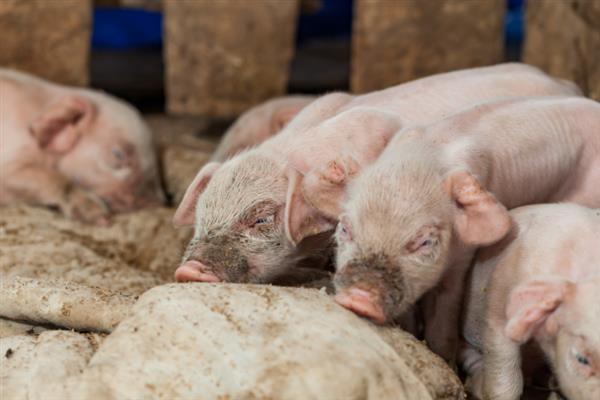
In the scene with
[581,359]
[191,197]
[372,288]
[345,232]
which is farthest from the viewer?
[191,197]

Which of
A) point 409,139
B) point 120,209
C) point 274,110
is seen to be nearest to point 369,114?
point 409,139

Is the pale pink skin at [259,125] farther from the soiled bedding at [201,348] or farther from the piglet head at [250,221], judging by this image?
the soiled bedding at [201,348]

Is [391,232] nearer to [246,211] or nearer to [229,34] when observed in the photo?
[246,211]

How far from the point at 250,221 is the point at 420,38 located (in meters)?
2.84

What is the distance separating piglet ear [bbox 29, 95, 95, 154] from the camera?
518cm

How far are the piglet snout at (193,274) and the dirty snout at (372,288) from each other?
470mm

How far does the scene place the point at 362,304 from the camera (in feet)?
8.75

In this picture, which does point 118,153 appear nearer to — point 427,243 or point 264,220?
point 264,220

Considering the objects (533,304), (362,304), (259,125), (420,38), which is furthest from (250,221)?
(420,38)

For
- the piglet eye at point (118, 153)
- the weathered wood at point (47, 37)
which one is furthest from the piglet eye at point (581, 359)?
the weathered wood at point (47, 37)

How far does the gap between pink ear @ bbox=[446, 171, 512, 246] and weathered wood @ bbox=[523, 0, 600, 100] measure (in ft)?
6.52

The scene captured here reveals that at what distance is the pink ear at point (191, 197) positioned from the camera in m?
3.62

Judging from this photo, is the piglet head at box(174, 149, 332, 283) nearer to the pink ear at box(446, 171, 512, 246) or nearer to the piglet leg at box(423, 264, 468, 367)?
the piglet leg at box(423, 264, 468, 367)

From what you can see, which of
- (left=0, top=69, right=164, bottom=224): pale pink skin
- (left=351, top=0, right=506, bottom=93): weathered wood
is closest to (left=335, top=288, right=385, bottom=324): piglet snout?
(left=0, top=69, right=164, bottom=224): pale pink skin
